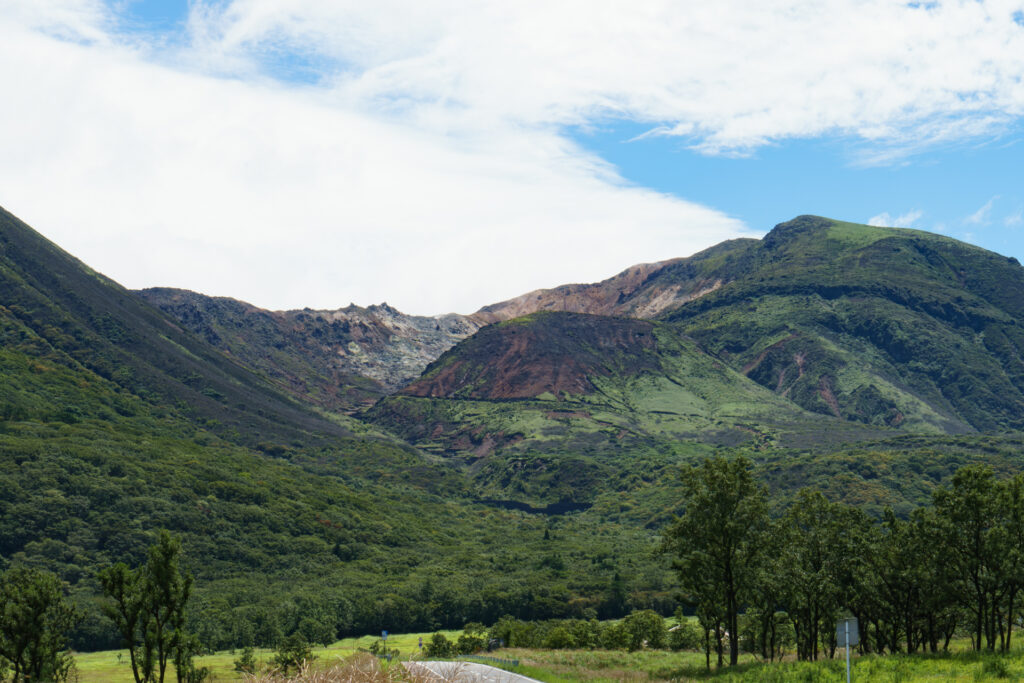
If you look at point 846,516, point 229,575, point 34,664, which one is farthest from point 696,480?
point 229,575

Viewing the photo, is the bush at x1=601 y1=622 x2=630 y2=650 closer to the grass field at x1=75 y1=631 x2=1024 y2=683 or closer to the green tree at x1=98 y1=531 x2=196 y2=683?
the grass field at x1=75 y1=631 x2=1024 y2=683

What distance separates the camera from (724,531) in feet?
188

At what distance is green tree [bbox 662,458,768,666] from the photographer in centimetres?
5734

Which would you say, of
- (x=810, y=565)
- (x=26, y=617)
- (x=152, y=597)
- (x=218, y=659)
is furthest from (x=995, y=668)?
(x=218, y=659)

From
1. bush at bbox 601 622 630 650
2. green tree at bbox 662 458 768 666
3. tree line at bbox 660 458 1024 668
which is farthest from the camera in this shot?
bush at bbox 601 622 630 650

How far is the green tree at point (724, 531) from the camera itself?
188 ft

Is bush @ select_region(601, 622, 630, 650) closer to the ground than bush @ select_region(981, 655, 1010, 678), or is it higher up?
closer to the ground

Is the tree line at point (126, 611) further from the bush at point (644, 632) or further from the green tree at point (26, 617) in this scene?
the bush at point (644, 632)

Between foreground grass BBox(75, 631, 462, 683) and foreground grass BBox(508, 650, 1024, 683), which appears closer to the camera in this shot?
foreground grass BBox(508, 650, 1024, 683)

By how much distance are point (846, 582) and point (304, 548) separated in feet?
535

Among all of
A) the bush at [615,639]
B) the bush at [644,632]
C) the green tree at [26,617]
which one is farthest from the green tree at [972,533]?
the green tree at [26,617]

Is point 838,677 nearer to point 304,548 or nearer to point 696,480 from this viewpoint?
point 696,480

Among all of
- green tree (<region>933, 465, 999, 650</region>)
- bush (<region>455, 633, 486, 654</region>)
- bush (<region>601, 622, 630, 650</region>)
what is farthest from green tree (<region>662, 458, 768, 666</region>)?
bush (<region>455, 633, 486, 654</region>)

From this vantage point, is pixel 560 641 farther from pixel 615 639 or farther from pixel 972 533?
pixel 972 533
